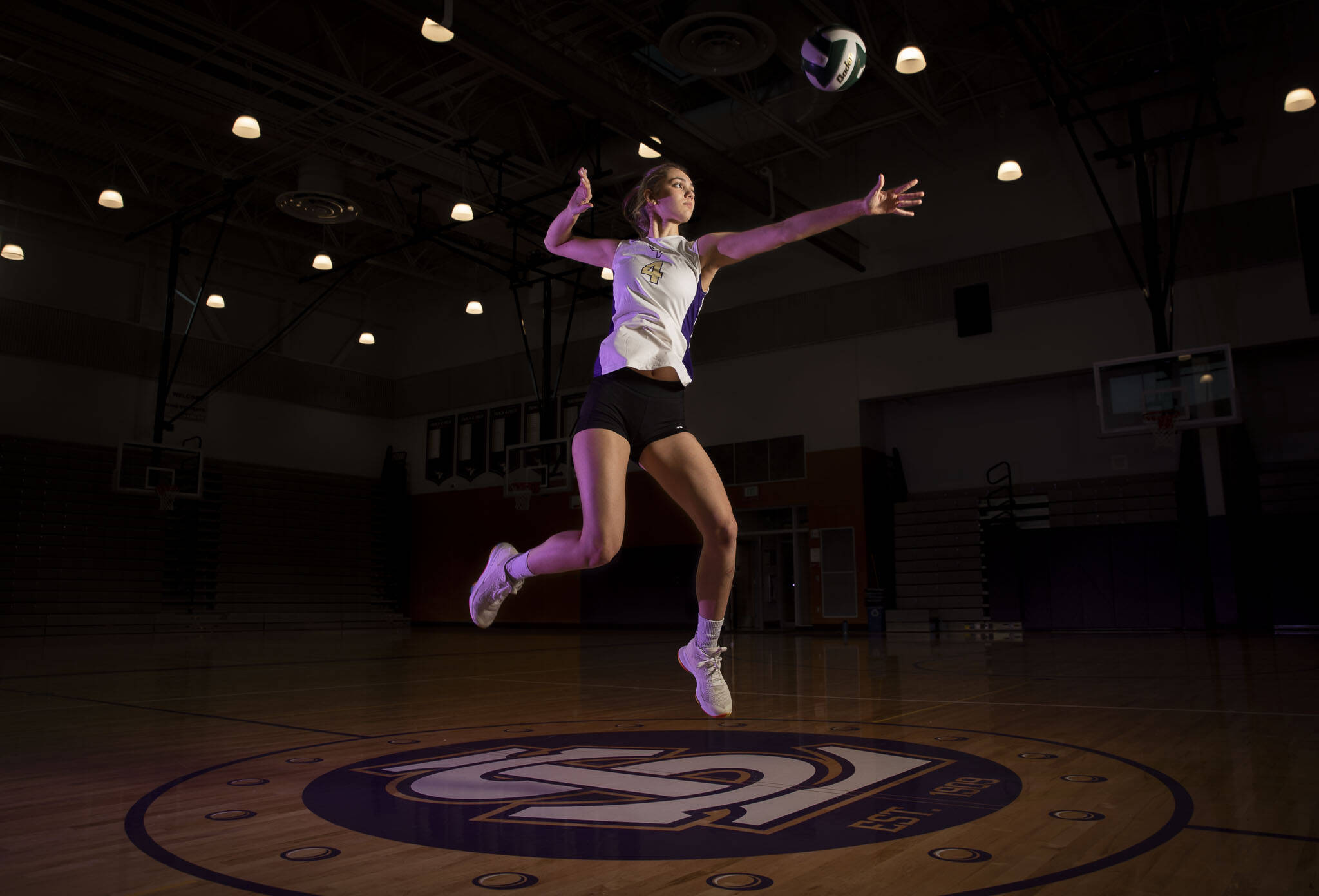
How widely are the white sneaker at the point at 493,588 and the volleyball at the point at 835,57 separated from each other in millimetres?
4205

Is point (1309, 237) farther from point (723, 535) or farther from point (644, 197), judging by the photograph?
point (723, 535)

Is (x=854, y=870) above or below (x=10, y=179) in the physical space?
below

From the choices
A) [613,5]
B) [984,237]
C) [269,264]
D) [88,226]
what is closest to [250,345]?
[269,264]

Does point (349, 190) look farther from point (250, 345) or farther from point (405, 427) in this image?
point (405, 427)

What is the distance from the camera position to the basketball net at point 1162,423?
38.6ft

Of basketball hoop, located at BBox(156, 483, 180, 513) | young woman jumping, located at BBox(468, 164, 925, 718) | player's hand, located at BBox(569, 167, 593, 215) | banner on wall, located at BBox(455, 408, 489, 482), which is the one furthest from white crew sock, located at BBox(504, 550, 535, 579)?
banner on wall, located at BBox(455, 408, 489, 482)

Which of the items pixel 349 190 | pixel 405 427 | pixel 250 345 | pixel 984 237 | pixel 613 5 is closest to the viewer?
pixel 613 5

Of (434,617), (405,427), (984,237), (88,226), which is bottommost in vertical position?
(434,617)

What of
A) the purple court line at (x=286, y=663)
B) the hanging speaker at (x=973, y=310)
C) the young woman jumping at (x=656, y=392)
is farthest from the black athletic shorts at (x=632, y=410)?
the hanging speaker at (x=973, y=310)

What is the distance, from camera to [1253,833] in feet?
6.92

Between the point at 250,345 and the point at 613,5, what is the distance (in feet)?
39.2

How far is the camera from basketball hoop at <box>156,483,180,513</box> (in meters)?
16.0

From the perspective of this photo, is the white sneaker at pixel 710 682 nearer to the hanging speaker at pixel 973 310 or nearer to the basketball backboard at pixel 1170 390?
the basketball backboard at pixel 1170 390

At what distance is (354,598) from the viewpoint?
2072 cm
